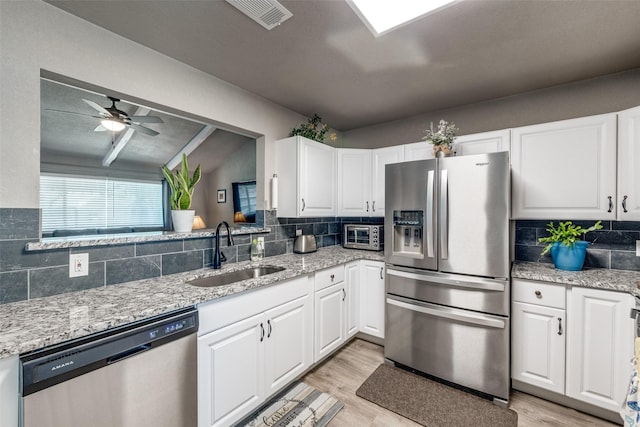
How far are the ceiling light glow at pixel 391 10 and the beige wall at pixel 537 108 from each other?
5.47 feet

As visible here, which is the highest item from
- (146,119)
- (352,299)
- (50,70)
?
(146,119)

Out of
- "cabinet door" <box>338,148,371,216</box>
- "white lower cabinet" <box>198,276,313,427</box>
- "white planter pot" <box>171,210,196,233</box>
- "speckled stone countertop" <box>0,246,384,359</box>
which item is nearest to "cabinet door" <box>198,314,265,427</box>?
"white lower cabinet" <box>198,276,313,427</box>

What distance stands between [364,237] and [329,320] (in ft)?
3.39

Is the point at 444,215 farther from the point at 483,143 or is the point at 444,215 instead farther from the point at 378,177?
the point at 378,177

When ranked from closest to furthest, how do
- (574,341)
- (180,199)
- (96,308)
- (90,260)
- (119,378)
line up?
(119,378) → (96,308) → (90,260) → (574,341) → (180,199)

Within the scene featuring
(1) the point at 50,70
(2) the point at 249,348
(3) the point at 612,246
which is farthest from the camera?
(3) the point at 612,246

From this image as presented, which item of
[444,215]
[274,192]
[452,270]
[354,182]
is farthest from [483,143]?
[274,192]

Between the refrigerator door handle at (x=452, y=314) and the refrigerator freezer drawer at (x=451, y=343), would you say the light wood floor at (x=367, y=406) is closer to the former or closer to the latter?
the refrigerator freezer drawer at (x=451, y=343)

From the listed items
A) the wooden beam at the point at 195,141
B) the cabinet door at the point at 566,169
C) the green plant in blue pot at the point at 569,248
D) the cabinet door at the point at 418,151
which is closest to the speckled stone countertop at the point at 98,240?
the cabinet door at the point at 418,151

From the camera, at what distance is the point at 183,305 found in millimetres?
1338

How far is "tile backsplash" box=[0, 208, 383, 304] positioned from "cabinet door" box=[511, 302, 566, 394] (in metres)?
2.25

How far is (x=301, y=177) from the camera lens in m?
2.62

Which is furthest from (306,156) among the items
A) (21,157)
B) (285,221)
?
(21,157)

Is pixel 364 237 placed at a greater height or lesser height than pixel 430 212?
lesser
